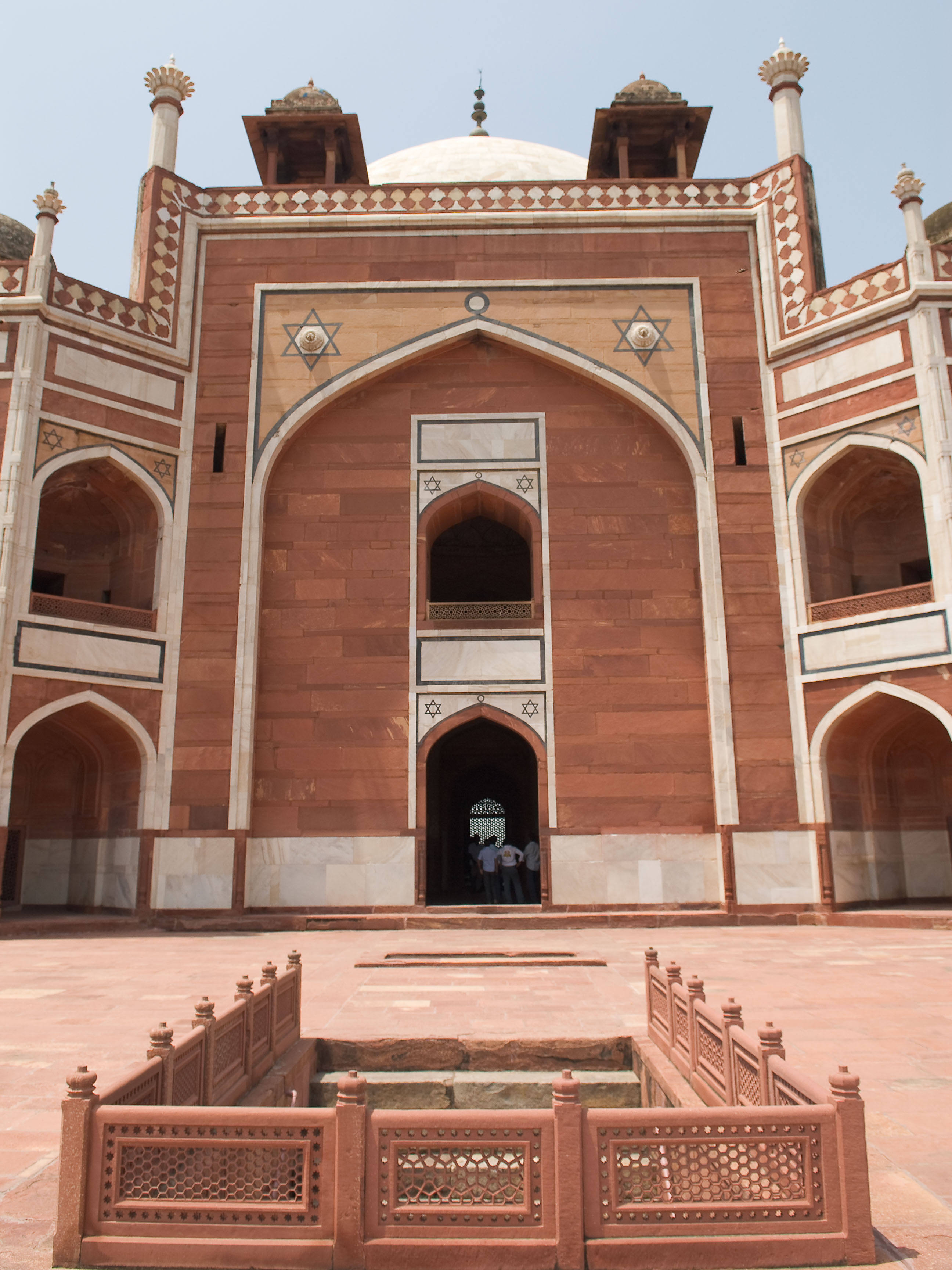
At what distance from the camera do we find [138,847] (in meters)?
11.2

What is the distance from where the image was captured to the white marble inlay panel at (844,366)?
11242 millimetres

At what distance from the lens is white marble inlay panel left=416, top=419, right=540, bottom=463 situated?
1238 centimetres

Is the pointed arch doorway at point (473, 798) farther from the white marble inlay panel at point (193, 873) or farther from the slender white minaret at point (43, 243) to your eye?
the slender white minaret at point (43, 243)

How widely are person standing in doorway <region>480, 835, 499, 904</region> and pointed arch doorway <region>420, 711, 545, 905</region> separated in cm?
206

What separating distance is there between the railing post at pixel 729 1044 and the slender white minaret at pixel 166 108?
41.0 ft

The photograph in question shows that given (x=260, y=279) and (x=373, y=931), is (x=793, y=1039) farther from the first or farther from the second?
(x=260, y=279)

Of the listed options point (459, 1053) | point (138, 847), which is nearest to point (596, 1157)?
point (459, 1053)

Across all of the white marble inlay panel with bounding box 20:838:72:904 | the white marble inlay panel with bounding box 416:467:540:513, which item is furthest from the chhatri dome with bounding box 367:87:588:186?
the white marble inlay panel with bounding box 20:838:72:904

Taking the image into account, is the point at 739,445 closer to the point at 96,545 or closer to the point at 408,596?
the point at 408,596

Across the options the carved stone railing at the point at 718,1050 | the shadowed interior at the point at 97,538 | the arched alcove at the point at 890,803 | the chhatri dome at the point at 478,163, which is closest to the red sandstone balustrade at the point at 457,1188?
the carved stone railing at the point at 718,1050

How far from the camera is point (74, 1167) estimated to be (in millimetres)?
2646

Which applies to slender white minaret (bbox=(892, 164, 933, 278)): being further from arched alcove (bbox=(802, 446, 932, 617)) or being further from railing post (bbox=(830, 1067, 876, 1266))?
railing post (bbox=(830, 1067, 876, 1266))

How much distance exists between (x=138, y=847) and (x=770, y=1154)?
31.5 feet

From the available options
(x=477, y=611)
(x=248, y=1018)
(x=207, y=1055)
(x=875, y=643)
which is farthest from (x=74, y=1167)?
(x=875, y=643)
